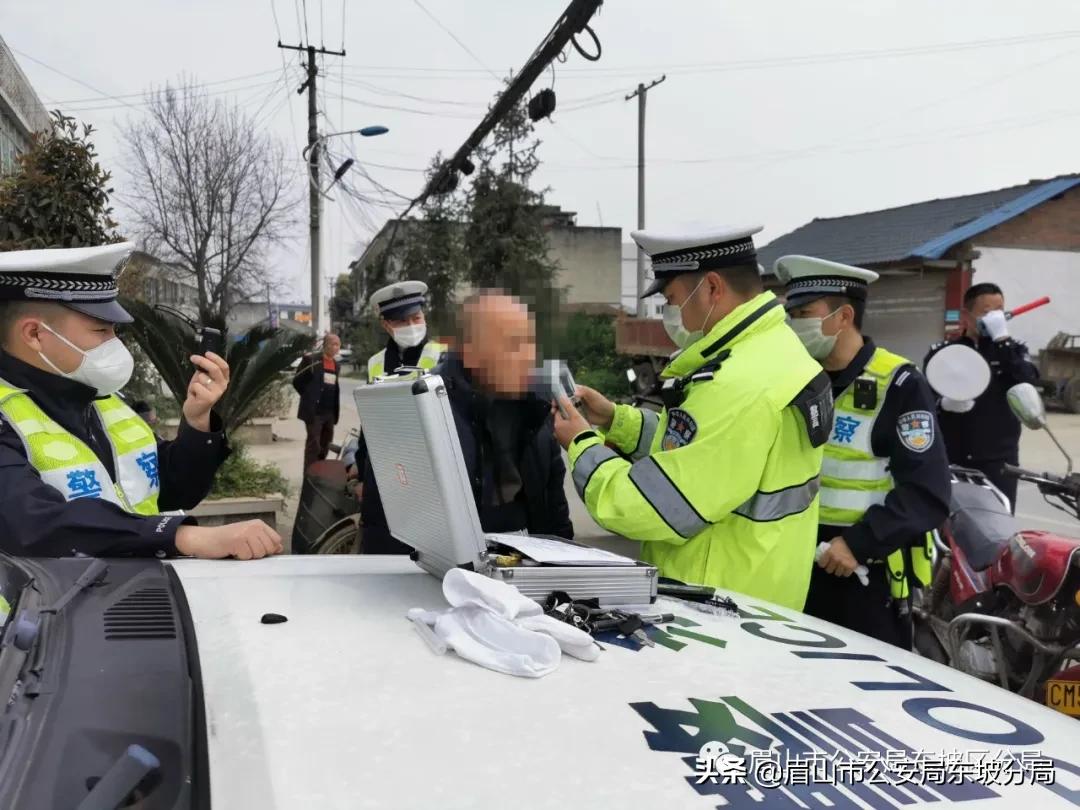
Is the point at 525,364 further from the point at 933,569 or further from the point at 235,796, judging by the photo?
A: the point at 933,569

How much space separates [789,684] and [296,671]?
76 cm

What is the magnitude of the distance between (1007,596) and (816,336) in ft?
4.58

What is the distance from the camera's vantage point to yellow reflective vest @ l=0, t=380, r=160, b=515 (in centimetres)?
214

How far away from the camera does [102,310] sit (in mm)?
2387

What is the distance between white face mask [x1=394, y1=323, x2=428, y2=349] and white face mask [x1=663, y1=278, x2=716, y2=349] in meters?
2.79

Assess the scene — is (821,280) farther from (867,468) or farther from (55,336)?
(55,336)

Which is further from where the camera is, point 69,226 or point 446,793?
point 69,226

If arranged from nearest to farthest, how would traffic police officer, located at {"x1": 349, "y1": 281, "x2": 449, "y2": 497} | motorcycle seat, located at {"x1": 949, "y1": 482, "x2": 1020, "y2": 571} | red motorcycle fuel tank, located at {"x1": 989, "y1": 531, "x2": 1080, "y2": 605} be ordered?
red motorcycle fuel tank, located at {"x1": 989, "y1": 531, "x2": 1080, "y2": 605}
motorcycle seat, located at {"x1": 949, "y1": 482, "x2": 1020, "y2": 571}
traffic police officer, located at {"x1": 349, "y1": 281, "x2": 449, "y2": 497}

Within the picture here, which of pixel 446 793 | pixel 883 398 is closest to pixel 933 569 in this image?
pixel 883 398

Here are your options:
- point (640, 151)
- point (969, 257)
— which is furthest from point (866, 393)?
point (640, 151)

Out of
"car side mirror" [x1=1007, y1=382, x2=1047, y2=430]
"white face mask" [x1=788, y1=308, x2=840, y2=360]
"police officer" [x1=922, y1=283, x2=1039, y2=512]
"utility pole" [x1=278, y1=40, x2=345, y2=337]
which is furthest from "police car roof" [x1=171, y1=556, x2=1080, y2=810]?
"utility pole" [x1=278, y1=40, x2=345, y2=337]

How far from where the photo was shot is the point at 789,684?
Answer: 135cm

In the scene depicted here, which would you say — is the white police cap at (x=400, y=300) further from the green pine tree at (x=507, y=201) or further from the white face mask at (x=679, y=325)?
the green pine tree at (x=507, y=201)

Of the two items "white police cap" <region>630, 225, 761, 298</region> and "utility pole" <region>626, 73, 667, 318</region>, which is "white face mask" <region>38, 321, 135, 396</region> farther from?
"utility pole" <region>626, 73, 667, 318</region>
